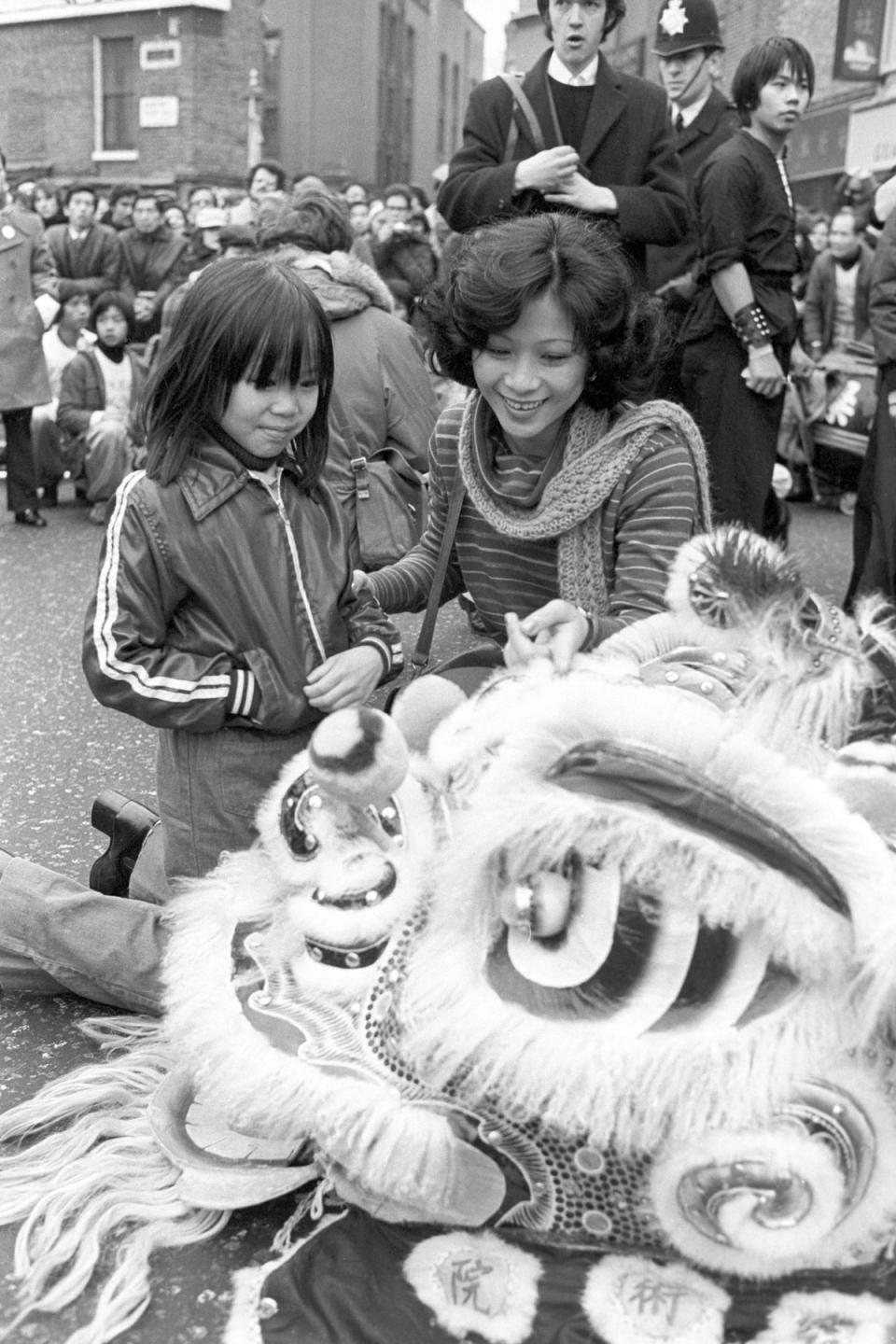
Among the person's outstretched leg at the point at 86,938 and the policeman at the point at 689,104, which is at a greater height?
the policeman at the point at 689,104

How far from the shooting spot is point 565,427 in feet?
7.67

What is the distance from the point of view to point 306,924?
1.49m

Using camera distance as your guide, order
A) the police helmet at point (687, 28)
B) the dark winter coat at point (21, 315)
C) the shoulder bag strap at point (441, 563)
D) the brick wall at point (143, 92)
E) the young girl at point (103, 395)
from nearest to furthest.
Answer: the shoulder bag strap at point (441, 563)
the police helmet at point (687, 28)
the dark winter coat at point (21, 315)
the young girl at point (103, 395)
the brick wall at point (143, 92)

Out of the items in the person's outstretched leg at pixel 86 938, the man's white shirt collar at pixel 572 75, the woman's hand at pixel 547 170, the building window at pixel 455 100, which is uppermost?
the building window at pixel 455 100

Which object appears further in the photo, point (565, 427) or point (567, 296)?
point (565, 427)

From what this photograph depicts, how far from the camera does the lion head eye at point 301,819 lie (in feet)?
4.99

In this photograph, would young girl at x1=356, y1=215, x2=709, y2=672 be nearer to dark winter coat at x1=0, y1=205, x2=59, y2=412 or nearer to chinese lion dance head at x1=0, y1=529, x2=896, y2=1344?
chinese lion dance head at x1=0, y1=529, x2=896, y2=1344

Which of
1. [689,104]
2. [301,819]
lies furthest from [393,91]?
[301,819]

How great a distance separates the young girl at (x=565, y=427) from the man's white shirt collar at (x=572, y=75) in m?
1.48

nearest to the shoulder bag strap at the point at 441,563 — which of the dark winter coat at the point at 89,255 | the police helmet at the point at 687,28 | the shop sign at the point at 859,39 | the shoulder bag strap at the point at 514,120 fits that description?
the shoulder bag strap at the point at 514,120

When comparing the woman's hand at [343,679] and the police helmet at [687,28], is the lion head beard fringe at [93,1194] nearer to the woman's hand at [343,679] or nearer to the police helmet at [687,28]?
the woman's hand at [343,679]

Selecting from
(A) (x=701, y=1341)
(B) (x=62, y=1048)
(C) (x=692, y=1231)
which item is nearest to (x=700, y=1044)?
(C) (x=692, y=1231)

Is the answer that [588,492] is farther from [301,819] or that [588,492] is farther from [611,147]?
→ [611,147]

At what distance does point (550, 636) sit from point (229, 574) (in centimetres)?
50
